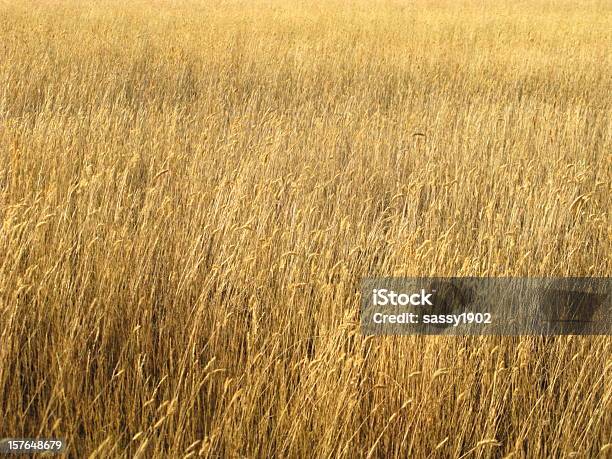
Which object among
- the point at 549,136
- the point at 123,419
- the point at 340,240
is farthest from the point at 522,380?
the point at 549,136

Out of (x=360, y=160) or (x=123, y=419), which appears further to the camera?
(x=360, y=160)

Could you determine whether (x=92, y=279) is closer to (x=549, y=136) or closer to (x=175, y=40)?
(x=549, y=136)

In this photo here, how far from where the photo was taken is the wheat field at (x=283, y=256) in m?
2.42

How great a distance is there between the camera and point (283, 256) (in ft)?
9.98

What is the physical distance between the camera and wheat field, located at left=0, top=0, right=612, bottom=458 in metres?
2.42

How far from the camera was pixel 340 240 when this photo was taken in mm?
3668

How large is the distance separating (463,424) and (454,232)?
5.79ft

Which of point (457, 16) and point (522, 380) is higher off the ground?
point (457, 16)
